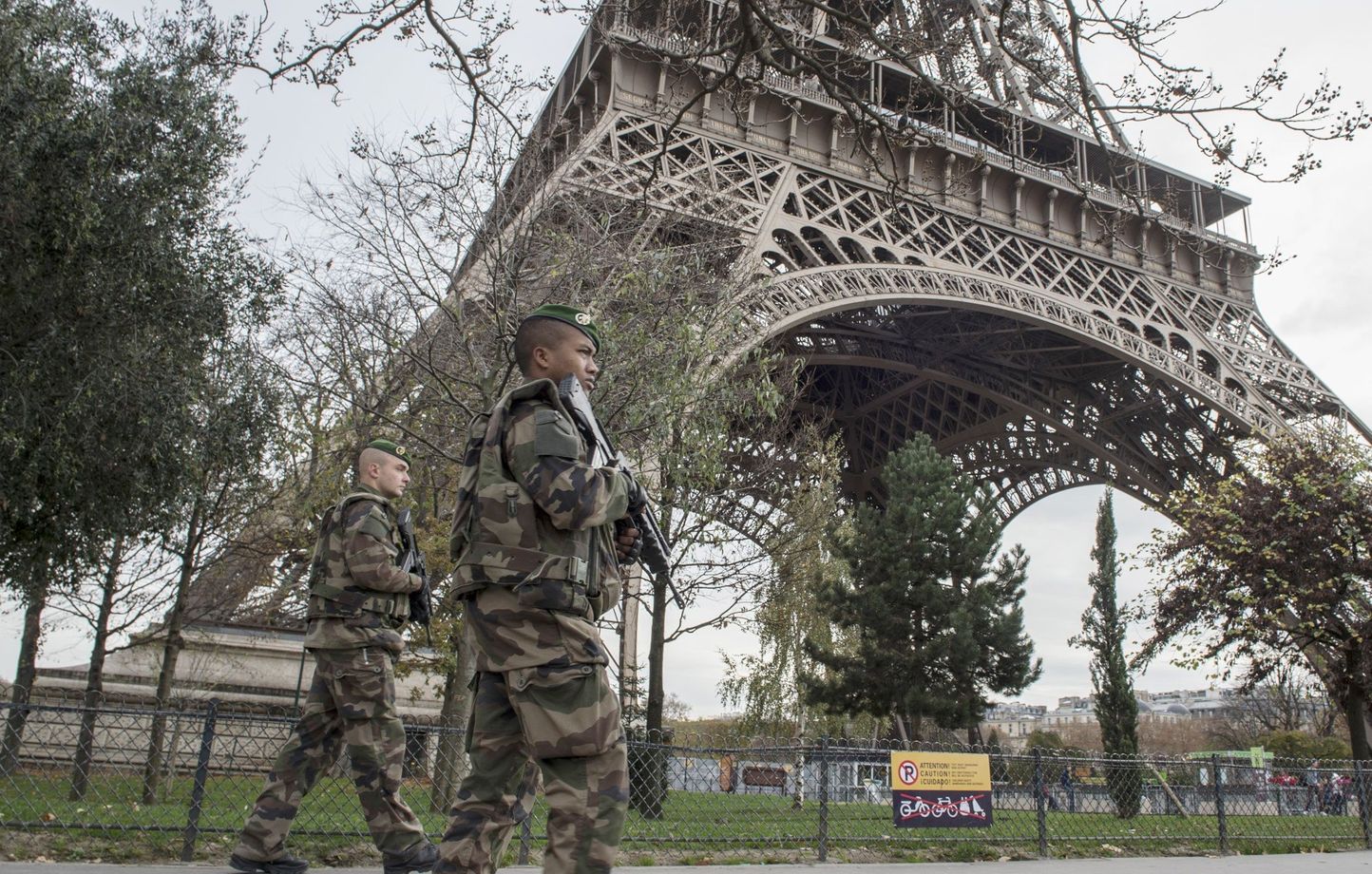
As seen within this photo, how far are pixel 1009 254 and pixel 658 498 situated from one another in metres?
17.0

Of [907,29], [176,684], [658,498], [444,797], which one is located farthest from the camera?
[176,684]

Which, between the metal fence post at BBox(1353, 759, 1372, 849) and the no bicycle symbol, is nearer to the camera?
the no bicycle symbol

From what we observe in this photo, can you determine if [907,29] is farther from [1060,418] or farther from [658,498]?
[1060,418]

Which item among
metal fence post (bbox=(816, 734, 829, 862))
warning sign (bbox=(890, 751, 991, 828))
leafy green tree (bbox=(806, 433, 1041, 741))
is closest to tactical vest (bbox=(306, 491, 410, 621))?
metal fence post (bbox=(816, 734, 829, 862))

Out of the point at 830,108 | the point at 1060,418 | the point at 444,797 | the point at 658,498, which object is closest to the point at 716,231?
the point at 658,498

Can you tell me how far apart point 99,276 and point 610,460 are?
7893 millimetres

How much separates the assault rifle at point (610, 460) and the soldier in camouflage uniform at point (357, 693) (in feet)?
4.92

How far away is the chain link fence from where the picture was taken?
5.07m

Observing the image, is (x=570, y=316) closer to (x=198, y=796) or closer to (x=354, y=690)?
(x=354, y=690)

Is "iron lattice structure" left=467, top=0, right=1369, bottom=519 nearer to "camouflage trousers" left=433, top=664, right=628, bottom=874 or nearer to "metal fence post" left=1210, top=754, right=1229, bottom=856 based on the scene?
"metal fence post" left=1210, top=754, right=1229, bottom=856

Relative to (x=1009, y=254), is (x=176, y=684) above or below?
below

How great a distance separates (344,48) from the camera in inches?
188

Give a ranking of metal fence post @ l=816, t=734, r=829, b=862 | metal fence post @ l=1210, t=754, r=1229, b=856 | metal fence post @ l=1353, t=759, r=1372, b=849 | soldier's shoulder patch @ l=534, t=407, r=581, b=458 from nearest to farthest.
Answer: soldier's shoulder patch @ l=534, t=407, r=581, b=458
metal fence post @ l=816, t=734, r=829, b=862
metal fence post @ l=1210, t=754, r=1229, b=856
metal fence post @ l=1353, t=759, r=1372, b=849

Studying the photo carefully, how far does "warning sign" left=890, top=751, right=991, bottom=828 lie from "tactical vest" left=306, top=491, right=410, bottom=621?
13.5 feet
